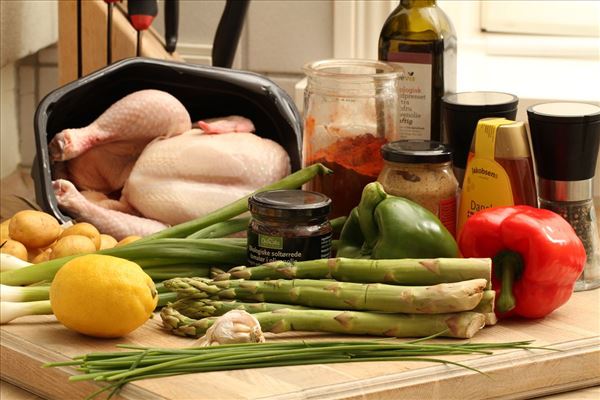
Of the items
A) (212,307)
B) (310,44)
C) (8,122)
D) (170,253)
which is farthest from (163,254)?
(8,122)

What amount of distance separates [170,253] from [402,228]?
26 centimetres

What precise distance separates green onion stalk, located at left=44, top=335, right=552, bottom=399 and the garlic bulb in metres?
0.02

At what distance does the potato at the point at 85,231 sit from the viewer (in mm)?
1338

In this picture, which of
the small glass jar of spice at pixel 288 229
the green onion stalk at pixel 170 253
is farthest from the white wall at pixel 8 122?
the small glass jar of spice at pixel 288 229

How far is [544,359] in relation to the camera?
3.61 ft

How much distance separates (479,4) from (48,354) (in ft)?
3.84

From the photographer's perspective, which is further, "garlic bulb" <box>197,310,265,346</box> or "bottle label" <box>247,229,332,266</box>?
"bottle label" <box>247,229,332,266</box>

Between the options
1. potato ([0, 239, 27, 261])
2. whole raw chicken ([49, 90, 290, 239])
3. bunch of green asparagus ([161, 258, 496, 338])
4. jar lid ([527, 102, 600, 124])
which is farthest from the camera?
whole raw chicken ([49, 90, 290, 239])

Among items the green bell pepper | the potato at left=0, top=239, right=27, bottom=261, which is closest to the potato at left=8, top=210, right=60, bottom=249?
the potato at left=0, top=239, right=27, bottom=261

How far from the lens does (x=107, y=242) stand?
137 cm

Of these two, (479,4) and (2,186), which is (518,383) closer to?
(479,4)

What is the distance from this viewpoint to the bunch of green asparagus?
1.11 metres

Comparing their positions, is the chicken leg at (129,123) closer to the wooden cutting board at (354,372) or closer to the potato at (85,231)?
the potato at (85,231)

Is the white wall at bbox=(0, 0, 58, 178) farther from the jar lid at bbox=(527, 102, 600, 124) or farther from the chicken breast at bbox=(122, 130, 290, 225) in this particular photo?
the jar lid at bbox=(527, 102, 600, 124)
